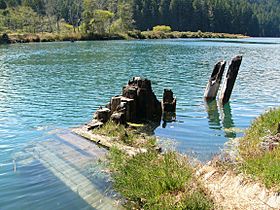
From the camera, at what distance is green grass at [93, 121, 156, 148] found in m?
16.5

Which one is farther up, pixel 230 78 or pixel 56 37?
pixel 230 78

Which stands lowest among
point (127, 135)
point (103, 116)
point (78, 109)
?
point (78, 109)

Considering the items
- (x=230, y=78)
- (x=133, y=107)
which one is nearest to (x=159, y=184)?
(x=133, y=107)

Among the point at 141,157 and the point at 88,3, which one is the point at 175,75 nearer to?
the point at 141,157

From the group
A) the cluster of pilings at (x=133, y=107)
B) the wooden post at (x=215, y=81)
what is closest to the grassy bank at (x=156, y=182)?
the cluster of pilings at (x=133, y=107)

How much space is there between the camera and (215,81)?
93.6ft

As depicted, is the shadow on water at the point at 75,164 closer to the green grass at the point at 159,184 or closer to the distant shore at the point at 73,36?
the green grass at the point at 159,184

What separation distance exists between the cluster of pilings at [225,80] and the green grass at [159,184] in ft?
51.5

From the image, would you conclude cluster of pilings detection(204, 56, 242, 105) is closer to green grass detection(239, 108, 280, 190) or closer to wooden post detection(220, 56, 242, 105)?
wooden post detection(220, 56, 242, 105)

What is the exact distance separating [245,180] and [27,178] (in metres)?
7.60

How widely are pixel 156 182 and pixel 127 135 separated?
20.7 feet

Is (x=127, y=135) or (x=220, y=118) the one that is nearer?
(x=127, y=135)

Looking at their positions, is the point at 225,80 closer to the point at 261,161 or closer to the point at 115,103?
the point at 115,103

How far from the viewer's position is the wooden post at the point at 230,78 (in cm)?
2756
